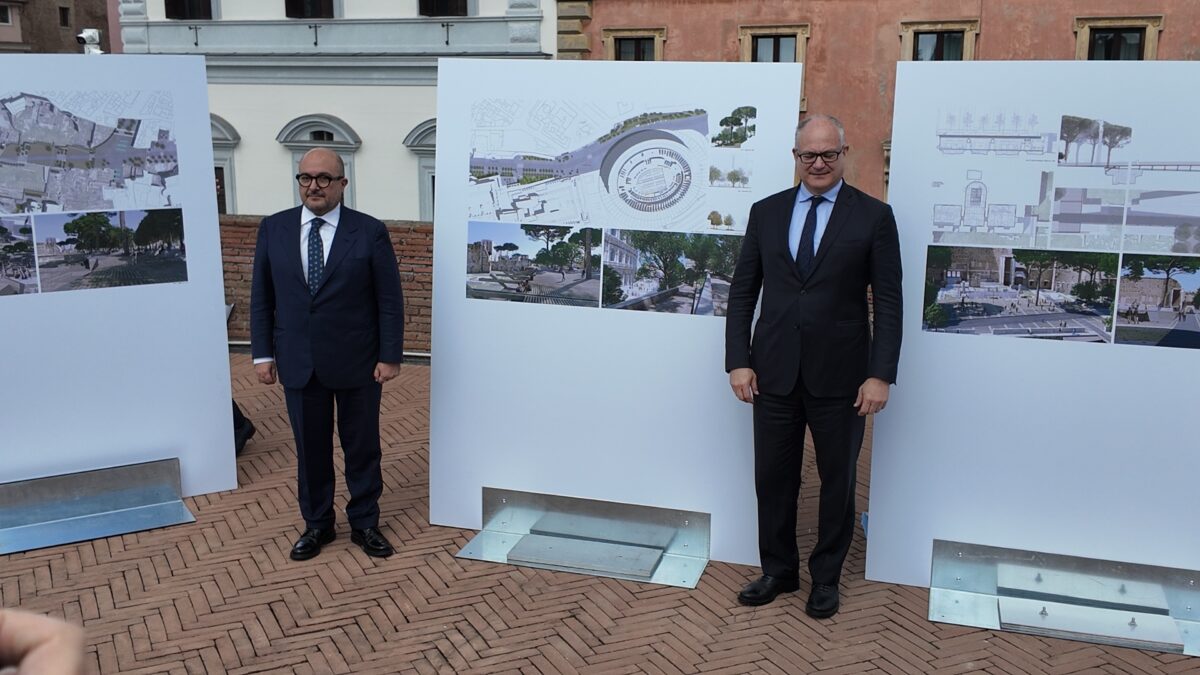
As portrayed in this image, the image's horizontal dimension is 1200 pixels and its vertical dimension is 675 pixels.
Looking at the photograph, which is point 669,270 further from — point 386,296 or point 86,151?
point 86,151

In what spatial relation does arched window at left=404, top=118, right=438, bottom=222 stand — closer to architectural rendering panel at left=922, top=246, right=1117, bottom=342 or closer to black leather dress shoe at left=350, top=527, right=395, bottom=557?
black leather dress shoe at left=350, top=527, right=395, bottom=557

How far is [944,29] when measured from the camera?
22047 millimetres

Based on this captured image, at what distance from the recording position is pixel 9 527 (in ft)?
17.8

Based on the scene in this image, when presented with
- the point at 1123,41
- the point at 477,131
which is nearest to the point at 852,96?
the point at 1123,41

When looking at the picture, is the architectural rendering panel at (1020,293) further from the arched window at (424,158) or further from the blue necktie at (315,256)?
the arched window at (424,158)

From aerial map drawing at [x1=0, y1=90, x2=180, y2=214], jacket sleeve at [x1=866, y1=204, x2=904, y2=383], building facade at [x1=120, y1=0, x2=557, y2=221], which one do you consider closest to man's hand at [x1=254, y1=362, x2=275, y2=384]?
aerial map drawing at [x1=0, y1=90, x2=180, y2=214]

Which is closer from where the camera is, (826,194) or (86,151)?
(826,194)

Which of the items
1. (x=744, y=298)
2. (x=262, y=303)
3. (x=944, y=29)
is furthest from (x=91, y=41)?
(x=944, y=29)

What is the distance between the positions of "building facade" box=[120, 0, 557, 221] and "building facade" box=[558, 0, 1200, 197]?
2.15 m

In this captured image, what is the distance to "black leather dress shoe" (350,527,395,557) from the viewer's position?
5.18 metres

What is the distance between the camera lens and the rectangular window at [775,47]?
75.5 feet

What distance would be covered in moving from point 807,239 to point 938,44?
1995 cm

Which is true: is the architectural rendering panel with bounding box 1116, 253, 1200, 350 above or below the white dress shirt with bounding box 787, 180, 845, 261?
below

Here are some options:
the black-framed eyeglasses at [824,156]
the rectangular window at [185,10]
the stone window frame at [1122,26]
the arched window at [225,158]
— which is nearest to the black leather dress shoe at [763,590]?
the black-framed eyeglasses at [824,156]
